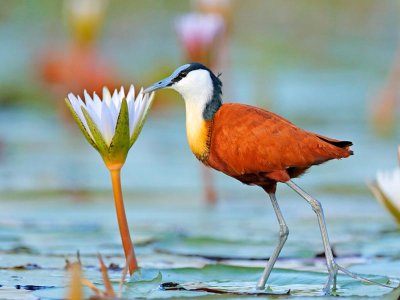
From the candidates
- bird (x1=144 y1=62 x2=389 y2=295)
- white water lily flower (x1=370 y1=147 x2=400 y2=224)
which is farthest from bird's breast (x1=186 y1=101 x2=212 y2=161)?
white water lily flower (x1=370 y1=147 x2=400 y2=224)

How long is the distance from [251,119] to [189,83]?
220mm

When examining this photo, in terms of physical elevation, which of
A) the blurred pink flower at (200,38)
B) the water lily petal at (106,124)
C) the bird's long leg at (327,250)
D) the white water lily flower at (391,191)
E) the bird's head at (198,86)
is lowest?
the bird's long leg at (327,250)

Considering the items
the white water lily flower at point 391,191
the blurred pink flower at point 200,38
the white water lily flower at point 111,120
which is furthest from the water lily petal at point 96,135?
the blurred pink flower at point 200,38

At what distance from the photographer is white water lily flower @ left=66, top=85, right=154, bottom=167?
10.4ft

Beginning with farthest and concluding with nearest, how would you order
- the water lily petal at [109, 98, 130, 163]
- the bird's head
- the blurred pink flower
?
the blurred pink flower → the bird's head → the water lily petal at [109, 98, 130, 163]

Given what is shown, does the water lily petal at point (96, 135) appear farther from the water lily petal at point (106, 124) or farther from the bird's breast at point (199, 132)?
the bird's breast at point (199, 132)

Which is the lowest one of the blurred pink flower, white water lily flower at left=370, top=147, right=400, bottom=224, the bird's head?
white water lily flower at left=370, top=147, right=400, bottom=224

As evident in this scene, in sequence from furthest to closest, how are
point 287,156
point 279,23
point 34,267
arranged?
point 279,23 → point 34,267 → point 287,156

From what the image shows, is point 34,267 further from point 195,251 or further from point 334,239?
point 334,239

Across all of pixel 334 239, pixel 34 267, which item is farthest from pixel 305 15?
pixel 34 267

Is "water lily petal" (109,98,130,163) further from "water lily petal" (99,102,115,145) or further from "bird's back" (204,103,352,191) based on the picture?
"bird's back" (204,103,352,191)

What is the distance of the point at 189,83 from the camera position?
3.26 metres

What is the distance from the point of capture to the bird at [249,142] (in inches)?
125

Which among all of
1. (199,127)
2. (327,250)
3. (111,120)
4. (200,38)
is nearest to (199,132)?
(199,127)
